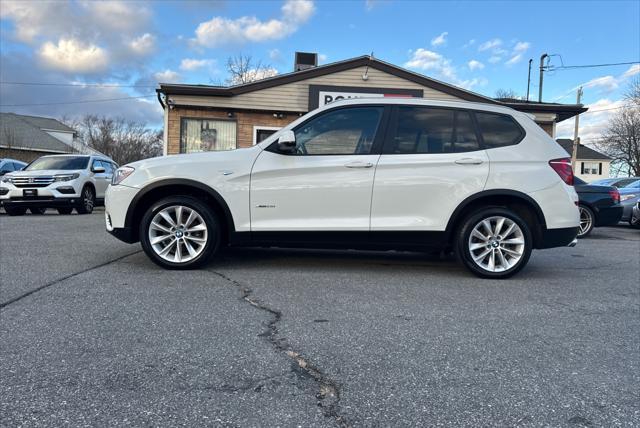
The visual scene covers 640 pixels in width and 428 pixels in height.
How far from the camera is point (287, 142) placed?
15.6ft

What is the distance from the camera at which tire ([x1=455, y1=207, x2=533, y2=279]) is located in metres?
4.94

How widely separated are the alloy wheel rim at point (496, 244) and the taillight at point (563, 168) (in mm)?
726

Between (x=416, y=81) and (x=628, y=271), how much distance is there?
9.56m

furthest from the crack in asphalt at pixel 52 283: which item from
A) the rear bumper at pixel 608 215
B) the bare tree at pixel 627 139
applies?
the bare tree at pixel 627 139

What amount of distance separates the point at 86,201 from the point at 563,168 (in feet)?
38.5

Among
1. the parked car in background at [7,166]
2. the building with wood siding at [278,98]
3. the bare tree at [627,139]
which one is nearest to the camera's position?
the building with wood siding at [278,98]

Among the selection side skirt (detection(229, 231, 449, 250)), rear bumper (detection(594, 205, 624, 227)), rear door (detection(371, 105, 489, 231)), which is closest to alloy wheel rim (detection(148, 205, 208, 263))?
side skirt (detection(229, 231, 449, 250))

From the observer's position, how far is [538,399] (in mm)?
2373

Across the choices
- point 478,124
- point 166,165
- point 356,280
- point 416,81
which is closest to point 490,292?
point 356,280

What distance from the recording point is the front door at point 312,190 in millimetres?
4867

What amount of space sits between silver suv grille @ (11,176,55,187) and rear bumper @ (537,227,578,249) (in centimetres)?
1163

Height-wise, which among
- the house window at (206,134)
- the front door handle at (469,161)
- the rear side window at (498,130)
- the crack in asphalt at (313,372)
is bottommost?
the crack in asphalt at (313,372)

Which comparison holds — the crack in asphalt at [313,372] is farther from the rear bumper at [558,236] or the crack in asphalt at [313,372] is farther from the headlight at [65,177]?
the headlight at [65,177]

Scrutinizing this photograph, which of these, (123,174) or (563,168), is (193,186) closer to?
(123,174)
